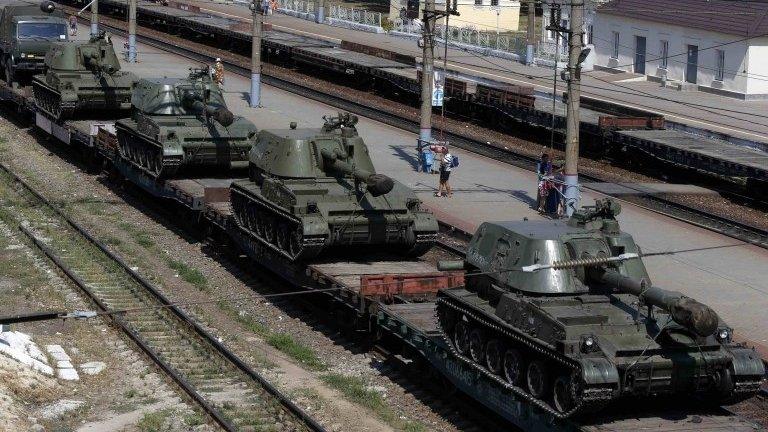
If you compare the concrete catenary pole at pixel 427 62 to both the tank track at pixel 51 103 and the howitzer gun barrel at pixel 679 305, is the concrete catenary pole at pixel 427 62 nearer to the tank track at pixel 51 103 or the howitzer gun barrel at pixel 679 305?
the tank track at pixel 51 103

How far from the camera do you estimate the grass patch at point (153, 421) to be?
59.1ft

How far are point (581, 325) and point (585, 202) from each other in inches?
714

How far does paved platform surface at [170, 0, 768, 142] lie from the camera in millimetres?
50469

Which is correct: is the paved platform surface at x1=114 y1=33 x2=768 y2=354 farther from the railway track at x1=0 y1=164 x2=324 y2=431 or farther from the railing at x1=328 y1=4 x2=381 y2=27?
the railing at x1=328 y1=4 x2=381 y2=27

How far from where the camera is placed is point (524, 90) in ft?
159

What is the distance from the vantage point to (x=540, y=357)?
16844 millimetres

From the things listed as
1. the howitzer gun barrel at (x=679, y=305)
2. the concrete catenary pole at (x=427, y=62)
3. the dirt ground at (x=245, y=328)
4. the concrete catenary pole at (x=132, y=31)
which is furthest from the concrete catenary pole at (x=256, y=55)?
the howitzer gun barrel at (x=679, y=305)

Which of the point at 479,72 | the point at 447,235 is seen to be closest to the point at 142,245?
the point at 447,235

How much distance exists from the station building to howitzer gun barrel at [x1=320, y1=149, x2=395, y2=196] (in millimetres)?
34592

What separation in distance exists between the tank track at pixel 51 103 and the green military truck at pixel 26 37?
4.69 meters

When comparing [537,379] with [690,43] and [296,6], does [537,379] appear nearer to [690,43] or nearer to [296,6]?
[690,43]

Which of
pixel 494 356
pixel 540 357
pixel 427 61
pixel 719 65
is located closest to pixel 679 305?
pixel 540 357

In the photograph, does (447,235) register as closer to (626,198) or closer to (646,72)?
(626,198)

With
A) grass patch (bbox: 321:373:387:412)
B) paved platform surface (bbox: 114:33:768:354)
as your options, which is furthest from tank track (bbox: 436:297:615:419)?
paved platform surface (bbox: 114:33:768:354)
